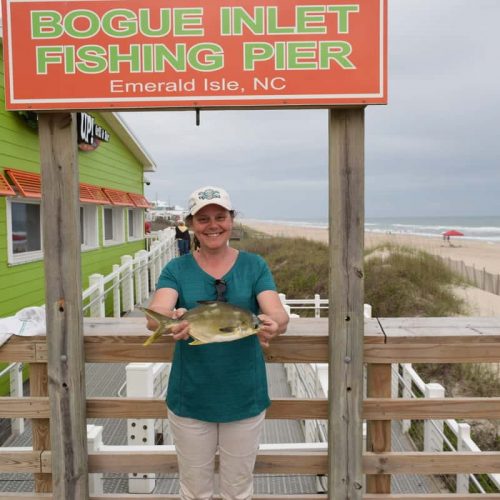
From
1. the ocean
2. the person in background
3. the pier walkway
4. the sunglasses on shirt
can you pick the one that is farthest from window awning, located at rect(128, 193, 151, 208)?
the ocean

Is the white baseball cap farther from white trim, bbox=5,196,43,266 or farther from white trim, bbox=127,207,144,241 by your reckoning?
white trim, bbox=127,207,144,241

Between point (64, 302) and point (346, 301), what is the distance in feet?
4.59

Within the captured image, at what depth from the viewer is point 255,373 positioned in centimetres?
225

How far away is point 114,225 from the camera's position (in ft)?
43.1

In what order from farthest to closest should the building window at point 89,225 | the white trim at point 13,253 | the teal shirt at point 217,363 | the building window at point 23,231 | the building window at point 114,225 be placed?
1. the building window at point 114,225
2. the building window at point 89,225
3. the building window at point 23,231
4. the white trim at point 13,253
5. the teal shirt at point 217,363

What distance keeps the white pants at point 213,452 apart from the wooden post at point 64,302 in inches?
24.6

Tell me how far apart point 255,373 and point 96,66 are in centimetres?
159

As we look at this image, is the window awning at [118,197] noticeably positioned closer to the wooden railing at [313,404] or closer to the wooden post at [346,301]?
the wooden railing at [313,404]

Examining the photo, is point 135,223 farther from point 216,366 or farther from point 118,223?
point 216,366

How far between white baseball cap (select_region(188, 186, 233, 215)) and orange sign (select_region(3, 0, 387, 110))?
40 cm

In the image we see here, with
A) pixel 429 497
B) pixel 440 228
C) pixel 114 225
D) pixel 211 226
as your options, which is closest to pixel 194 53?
pixel 211 226

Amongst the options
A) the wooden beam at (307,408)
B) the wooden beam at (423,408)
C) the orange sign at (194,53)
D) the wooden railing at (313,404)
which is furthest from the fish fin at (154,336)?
the wooden beam at (423,408)

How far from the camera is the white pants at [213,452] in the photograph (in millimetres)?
2225

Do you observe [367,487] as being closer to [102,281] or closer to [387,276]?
[102,281]
